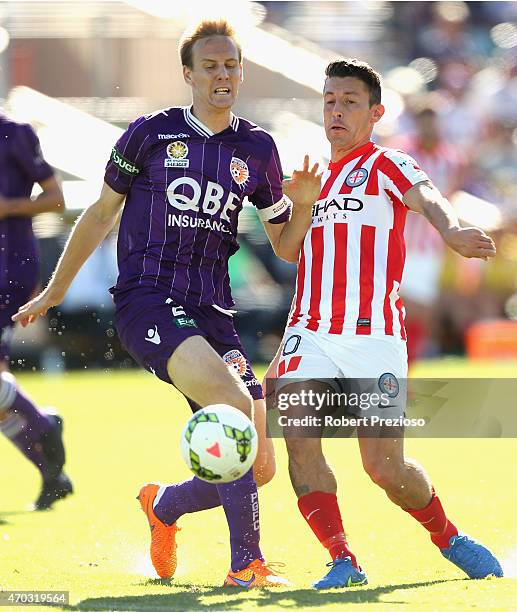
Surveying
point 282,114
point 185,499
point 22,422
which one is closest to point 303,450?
point 185,499

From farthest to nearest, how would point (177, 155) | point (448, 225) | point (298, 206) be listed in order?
point (298, 206), point (177, 155), point (448, 225)

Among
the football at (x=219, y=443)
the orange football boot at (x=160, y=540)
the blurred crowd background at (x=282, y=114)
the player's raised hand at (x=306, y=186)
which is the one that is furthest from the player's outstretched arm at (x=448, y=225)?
the blurred crowd background at (x=282, y=114)

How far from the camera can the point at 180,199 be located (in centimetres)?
552

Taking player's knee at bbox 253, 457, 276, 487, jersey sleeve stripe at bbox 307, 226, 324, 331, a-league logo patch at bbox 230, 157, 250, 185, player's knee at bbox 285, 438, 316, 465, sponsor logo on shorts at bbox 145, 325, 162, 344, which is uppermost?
a-league logo patch at bbox 230, 157, 250, 185

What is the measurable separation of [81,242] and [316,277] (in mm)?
1093

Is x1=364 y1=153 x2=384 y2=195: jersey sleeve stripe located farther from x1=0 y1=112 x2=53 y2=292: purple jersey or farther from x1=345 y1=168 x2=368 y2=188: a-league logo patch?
x1=0 y1=112 x2=53 y2=292: purple jersey

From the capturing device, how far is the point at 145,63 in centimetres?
1712

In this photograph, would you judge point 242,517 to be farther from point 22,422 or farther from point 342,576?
point 22,422

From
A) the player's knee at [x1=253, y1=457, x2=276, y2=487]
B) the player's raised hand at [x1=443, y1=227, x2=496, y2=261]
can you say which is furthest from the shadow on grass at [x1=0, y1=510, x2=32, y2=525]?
the player's raised hand at [x1=443, y1=227, x2=496, y2=261]

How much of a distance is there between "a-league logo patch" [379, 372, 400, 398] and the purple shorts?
1.95ft

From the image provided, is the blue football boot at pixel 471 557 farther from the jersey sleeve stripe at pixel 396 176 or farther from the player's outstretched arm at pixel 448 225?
the jersey sleeve stripe at pixel 396 176

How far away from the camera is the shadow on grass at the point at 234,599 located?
15.6ft

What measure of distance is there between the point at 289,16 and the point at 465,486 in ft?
39.3

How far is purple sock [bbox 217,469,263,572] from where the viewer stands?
5.20m
